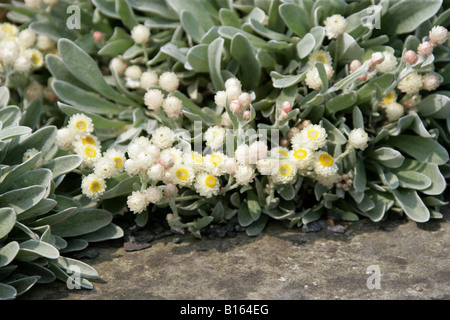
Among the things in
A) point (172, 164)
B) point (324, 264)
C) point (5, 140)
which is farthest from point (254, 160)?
point (5, 140)

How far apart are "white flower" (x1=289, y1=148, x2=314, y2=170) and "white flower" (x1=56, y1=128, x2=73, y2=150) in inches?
39.2

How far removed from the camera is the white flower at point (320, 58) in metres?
2.76

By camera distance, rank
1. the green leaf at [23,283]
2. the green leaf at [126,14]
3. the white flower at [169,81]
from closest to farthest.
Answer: the green leaf at [23,283], the white flower at [169,81], the green leaf at [126,14]

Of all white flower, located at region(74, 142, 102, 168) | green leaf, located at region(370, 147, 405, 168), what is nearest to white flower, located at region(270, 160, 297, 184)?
green leaf, located at region(370, 147, 405, 168)

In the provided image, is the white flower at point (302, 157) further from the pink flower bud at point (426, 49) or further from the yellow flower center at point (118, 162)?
the yellow flower center at point (118, 162)

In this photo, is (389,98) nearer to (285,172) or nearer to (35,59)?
(285,172)

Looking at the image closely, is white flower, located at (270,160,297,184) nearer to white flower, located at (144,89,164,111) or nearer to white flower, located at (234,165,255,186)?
white flower, located at (234,165,255,186)

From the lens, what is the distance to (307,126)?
105 inches

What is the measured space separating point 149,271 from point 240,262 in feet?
1.25

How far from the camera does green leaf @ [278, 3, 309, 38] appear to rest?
8.92 ft

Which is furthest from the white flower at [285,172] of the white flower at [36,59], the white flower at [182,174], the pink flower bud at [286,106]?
the white flower at [36,59]

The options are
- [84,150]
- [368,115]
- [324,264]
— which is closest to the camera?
[324,264]

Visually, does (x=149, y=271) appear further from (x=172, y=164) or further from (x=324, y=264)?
(x=324, y=264)

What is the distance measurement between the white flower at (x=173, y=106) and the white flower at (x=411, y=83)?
1048mm
